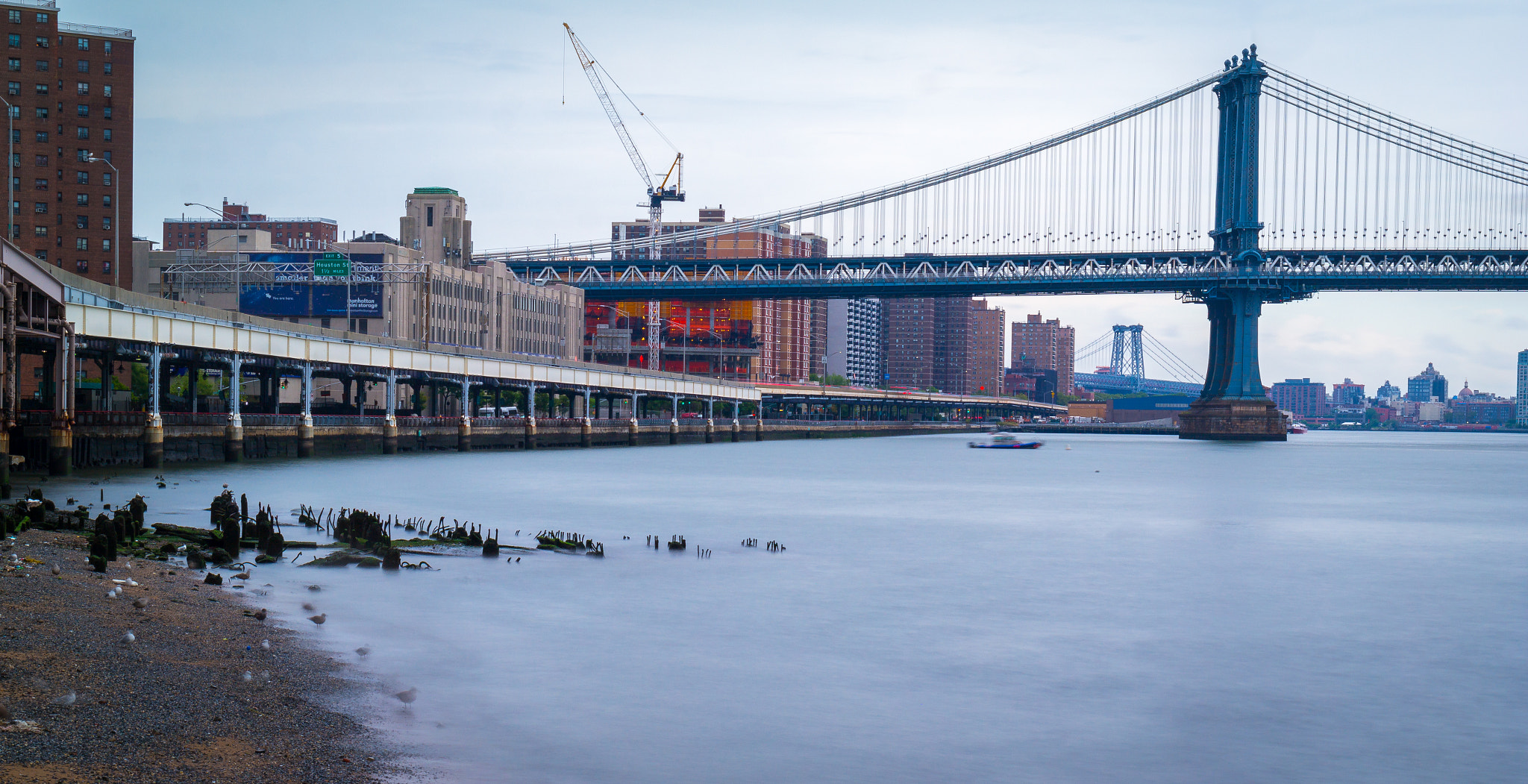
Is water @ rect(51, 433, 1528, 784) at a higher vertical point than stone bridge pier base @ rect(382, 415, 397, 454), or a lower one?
lower

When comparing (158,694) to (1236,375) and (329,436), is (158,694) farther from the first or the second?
(1236,375)

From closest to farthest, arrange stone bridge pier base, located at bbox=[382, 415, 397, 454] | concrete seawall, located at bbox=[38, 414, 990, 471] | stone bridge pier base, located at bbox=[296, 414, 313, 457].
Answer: concrete seawall, located at bbox=[38, 414, 990, 471], stone bridge pier base, located at bbox=[296, 414, 313, 457], stone bridge pier base, located at bbox=[382, 415, 397, 454]

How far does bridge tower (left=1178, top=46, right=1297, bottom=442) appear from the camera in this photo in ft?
438

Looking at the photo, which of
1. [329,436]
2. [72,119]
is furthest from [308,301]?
[329,436]

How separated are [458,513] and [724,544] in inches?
417

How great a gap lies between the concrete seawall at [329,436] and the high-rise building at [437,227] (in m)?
57.7

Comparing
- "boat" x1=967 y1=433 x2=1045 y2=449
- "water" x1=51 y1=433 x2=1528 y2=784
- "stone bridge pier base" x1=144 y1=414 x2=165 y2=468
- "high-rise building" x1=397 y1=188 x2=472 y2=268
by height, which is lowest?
"boat" x1=967 y1=433 x2=1045 y2=449

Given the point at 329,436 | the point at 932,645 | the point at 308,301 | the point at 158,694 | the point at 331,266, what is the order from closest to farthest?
1. the point at 158,694
2. the point at 932,645
3. the point at 329,436
4. the point at 331,266
5. the point at 308,301

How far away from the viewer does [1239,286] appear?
13225cm

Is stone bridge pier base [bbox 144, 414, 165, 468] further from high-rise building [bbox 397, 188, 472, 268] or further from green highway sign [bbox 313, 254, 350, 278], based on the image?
high-rise building [bbox 397, 188, 472, 268]

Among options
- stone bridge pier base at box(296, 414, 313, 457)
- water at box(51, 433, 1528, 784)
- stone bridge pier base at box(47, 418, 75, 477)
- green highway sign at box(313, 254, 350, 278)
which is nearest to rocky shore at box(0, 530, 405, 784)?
water at box(51, 433, 1528, 784)

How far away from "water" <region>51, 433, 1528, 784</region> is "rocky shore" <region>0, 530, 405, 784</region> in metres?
1.05

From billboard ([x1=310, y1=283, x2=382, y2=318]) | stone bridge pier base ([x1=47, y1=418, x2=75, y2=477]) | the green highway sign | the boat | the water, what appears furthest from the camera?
the boat

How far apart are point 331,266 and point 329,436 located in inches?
Answer: 824
